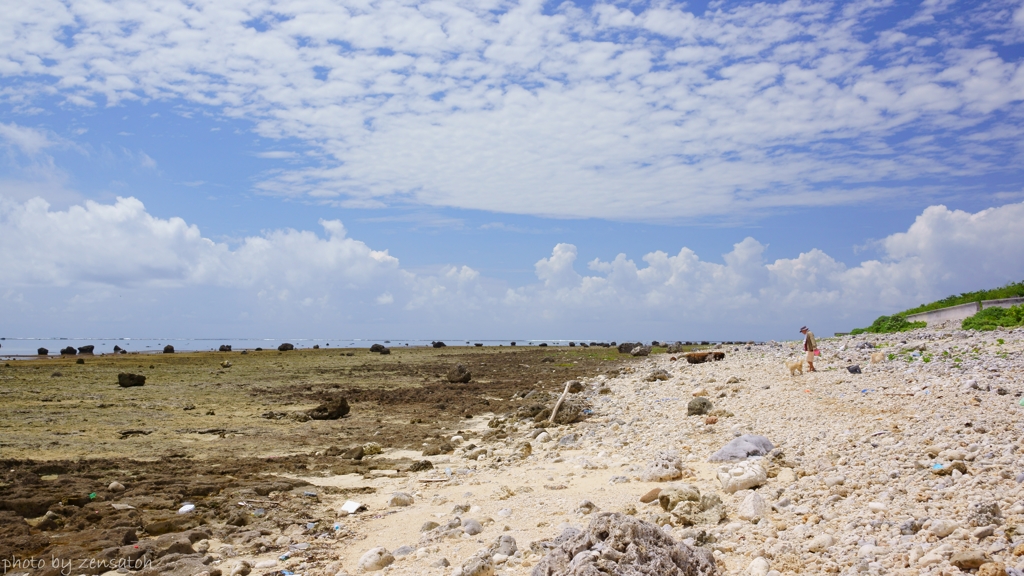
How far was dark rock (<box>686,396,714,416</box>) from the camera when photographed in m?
13.0

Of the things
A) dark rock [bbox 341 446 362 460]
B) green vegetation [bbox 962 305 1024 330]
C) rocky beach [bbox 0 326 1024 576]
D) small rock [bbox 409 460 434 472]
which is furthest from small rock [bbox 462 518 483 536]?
green vegetation [bbox 962 305 1024 330]

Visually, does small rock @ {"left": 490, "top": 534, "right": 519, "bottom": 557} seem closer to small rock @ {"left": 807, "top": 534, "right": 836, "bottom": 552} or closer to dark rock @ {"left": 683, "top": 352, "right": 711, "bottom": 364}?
small rock @ {"left": 807, "top": 534, "right": 836, "bottom": 552}

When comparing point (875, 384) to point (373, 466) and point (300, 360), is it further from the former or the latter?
point (300, 360)

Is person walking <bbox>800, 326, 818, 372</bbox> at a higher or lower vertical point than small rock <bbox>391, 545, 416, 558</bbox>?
higher

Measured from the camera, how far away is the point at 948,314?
34281mm

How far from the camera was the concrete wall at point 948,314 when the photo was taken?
3209 centimetres

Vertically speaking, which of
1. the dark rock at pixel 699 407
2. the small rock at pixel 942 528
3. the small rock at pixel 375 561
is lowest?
the small rock at pixel 375 561

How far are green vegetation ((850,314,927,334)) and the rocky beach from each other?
23.1 m

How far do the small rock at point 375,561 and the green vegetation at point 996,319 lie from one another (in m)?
25.5

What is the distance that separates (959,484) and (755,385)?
404 inches

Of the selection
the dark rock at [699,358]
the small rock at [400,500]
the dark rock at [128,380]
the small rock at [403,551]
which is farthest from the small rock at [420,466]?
the dark rock at [128,380]

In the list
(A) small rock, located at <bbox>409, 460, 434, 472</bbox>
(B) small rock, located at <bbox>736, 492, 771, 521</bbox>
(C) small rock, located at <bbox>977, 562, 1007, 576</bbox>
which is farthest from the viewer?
(A) small rock, located at <bbox>409, 460, 434, 472</bbox>

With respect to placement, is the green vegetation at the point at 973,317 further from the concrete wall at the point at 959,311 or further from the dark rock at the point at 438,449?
the dark rock at the point at 438,449

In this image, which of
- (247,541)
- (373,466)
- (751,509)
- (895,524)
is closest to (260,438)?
(373,466)
